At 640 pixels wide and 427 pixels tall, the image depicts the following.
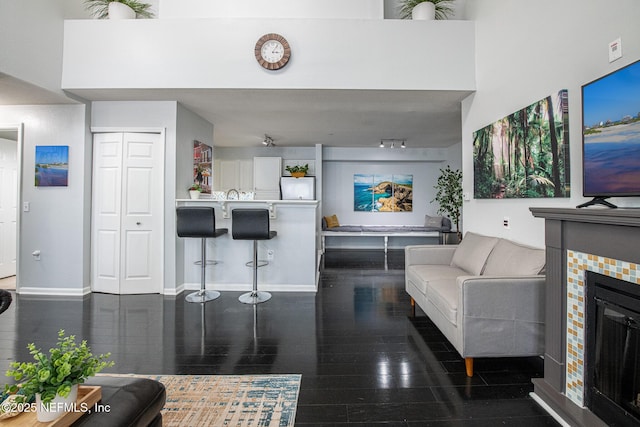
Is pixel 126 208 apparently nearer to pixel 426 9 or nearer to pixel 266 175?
pixel 266 175

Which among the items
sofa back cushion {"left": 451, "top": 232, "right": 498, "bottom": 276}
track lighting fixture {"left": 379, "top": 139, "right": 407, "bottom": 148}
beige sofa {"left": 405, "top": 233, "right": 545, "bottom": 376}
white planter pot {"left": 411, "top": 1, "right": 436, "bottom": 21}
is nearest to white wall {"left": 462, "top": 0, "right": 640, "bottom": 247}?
sofa back cushion {"left": 451, "top": 232, "right": 498, "bottom": 276}

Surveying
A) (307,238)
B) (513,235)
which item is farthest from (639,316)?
(307,238)

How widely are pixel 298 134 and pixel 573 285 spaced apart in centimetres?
510

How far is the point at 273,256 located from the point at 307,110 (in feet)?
7.01

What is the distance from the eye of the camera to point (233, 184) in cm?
739

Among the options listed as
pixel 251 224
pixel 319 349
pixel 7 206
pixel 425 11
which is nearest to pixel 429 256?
pixel 319 349

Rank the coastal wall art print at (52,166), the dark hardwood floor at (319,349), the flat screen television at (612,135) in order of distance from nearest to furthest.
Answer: the flat screen television at (612,135), the dark hardwood floor at (319,349), the coastal wall art print at (52,166)

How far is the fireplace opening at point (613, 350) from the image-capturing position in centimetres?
139

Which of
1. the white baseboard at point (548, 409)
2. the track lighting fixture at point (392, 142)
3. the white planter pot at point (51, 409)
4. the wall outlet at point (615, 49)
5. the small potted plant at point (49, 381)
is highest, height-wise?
the track lighting fixture at point (392, 142)

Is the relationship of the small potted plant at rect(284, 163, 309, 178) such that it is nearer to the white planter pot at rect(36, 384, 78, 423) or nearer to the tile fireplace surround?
the tile fireplace surround

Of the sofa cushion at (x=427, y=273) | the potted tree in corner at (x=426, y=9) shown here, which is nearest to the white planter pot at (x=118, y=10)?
the potted tree in corner at (x=426, y=9)

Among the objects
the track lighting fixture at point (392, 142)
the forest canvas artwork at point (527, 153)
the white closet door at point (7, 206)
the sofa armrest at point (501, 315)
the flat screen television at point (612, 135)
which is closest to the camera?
the flat screen television at point (612, 135)

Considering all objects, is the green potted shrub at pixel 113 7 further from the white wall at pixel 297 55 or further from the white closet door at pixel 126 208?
the white closet door at pixel 126 208

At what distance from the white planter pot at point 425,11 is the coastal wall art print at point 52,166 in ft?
15.3
